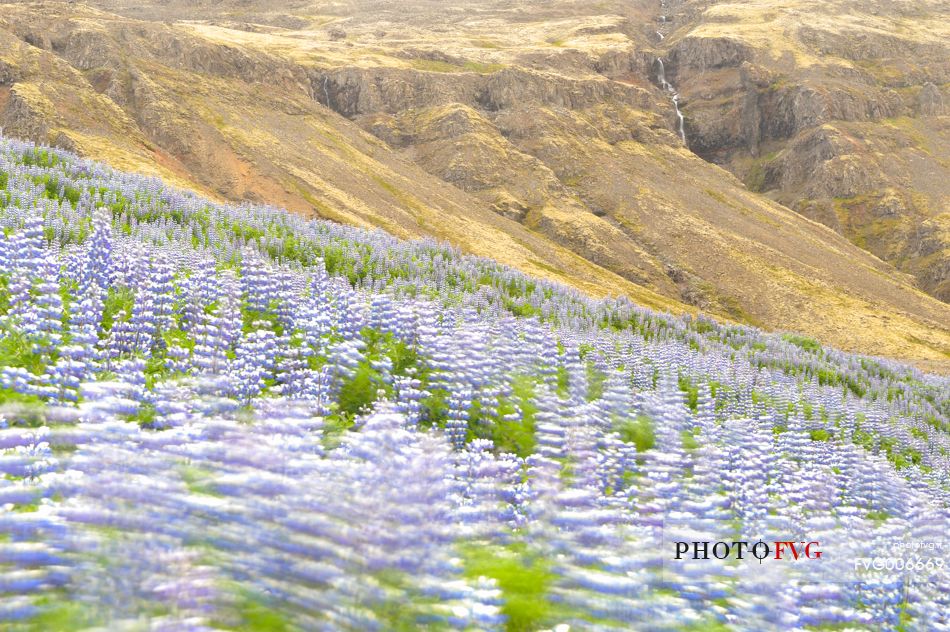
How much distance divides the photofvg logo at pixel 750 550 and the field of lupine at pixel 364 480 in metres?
0.09

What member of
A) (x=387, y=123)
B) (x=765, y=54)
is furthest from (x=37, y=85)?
(x=765, y=54)

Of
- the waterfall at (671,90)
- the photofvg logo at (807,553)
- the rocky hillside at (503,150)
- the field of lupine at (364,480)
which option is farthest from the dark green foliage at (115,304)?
the waterfall at (671,90)

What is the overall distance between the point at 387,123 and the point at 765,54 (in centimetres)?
7416

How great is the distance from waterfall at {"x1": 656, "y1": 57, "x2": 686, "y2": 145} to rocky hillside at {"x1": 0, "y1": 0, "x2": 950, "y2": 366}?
1.28 m

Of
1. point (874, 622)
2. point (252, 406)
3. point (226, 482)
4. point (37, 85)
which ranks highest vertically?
point (37, 85)

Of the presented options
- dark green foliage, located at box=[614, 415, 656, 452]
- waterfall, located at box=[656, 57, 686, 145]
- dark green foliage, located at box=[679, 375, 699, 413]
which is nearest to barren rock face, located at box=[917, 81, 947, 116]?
waterfall, located at box=[656, 57, 686, 145]

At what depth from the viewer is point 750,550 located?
7188 millimetres

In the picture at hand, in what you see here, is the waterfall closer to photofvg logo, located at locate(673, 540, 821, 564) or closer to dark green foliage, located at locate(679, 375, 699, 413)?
dark green foliage, located at locate(679, 375, 699, 413)

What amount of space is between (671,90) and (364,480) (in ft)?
480

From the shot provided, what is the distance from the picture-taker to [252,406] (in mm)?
8359

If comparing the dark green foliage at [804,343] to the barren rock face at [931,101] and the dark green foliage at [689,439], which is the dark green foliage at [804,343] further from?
the barren rock face at [931,101]

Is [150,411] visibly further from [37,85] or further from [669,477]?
[37,85]

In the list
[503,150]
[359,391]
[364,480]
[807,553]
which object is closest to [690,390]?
[359,391]

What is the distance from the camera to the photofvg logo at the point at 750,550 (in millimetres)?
6695
